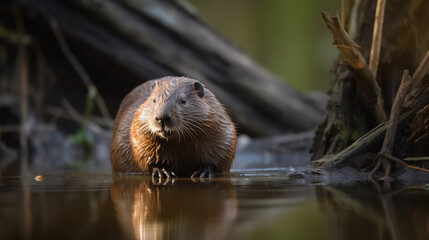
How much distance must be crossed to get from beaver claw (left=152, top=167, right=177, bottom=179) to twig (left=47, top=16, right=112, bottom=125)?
3956 mm

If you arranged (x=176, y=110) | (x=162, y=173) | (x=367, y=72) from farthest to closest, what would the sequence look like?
(x=162, y=173), (x=176, y=110), (x=367, y=72)

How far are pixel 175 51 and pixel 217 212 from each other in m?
5.35

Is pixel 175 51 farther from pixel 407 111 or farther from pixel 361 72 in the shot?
pixel 407 111

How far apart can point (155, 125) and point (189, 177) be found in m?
0.41

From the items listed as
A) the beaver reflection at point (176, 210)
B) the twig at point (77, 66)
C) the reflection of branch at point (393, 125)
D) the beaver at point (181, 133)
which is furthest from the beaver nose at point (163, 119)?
the twig at point (77, 66)

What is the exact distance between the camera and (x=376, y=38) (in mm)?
3258

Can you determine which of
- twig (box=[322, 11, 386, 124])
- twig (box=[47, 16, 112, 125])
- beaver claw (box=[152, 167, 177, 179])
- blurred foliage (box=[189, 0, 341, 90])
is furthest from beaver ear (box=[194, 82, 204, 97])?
blurred foliage (box=[189, 0, 341, 90])

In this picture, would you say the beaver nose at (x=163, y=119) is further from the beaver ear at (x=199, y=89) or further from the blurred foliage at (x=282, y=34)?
the blurred foliage at (x=282, y=34)

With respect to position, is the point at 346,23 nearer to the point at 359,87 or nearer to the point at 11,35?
the point at 359,87

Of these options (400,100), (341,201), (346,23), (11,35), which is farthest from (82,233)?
(11,35)

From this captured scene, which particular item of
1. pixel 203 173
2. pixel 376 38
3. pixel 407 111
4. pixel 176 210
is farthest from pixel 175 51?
pixel 176 210

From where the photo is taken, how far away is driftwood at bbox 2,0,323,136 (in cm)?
689

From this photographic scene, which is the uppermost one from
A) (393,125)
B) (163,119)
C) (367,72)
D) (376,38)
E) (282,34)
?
(282,34)

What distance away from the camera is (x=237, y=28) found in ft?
40.7
